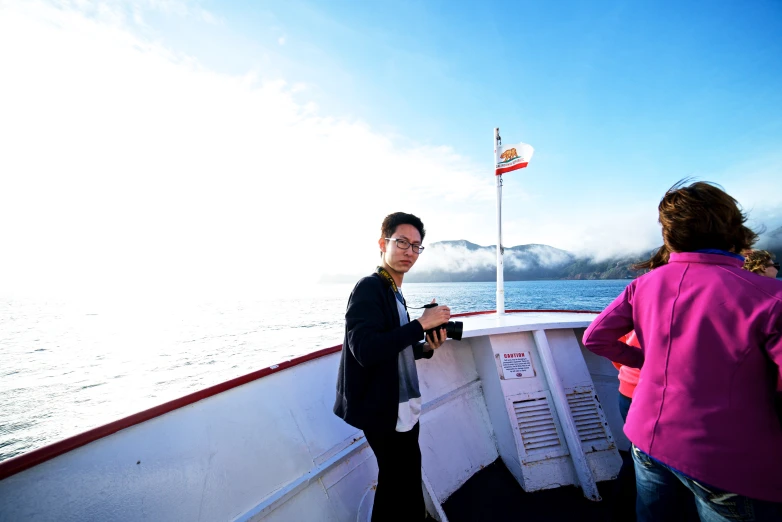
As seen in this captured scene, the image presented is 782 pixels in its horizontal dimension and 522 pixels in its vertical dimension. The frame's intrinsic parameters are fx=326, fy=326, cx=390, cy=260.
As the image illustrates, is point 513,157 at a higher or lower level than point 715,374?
higher

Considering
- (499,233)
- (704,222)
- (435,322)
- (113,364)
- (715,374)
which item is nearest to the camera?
(715,374)

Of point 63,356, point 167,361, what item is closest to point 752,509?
point 167,361

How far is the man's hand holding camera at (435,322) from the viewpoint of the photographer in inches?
55.6

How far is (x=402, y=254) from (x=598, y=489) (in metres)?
2.36

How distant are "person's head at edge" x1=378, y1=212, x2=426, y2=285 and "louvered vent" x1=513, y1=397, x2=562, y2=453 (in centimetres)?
175

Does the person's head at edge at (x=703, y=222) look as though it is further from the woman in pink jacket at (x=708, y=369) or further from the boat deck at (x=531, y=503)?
the boat deck at (x=531, y=503)

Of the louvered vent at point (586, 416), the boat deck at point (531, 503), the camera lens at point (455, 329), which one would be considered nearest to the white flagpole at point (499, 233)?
the louvered vent at point (586, 416)

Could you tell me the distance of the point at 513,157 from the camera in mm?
3914

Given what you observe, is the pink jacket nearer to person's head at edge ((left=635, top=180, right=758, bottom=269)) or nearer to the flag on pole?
person's head at edge ((left=635, top=180, right=758, bottom=269))

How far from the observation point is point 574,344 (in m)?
2.98

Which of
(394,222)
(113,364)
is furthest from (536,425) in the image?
(113,364)

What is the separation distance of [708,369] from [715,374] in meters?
0.02

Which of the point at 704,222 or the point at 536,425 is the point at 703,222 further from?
the point at 536,425

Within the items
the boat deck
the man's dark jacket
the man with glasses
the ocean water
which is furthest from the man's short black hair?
the boat deck
